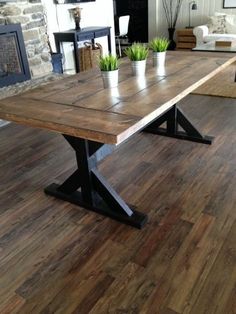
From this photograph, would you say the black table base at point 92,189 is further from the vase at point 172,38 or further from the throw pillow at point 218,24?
the vase at point 172,38

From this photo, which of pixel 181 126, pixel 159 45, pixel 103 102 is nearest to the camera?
pixel 103 102

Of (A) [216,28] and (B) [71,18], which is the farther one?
(A) [216,28]

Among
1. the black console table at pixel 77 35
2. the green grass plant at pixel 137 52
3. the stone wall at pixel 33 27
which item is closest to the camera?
the green grass plant at pixel 137 52

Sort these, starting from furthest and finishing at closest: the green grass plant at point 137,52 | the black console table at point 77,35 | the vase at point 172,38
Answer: the vase at point 172,38
the black console table at point 77,35
the green grass plant at point 137,52

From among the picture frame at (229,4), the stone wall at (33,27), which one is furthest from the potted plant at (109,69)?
the picture frame at (229,4)

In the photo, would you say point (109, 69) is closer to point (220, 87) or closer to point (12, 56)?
point (12, 56)

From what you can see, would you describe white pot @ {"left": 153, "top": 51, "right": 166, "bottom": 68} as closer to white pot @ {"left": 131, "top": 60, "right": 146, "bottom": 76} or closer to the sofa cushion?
white pot @ {"left": 131, "top": 60, "right": 146, "bottom": 76}

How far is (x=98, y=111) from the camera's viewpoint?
1553 mm

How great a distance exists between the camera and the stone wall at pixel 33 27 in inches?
146

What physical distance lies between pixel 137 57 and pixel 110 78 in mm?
325

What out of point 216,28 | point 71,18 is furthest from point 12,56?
point 216,28

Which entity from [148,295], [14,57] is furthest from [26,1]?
[148,295]

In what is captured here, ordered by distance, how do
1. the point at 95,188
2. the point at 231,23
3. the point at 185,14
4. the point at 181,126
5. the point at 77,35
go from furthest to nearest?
1. the point at 185,14
2. the point at 231,23
3. the point at 77,35
4. the point at 181,126
5. the point at 95,188

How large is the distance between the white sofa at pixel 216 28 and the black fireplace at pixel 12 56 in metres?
3.57
